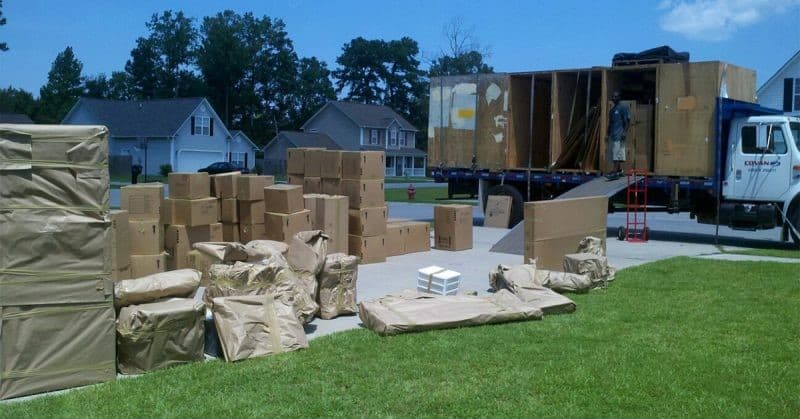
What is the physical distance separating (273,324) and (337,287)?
6.13 ft

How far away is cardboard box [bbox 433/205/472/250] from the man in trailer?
4626 millimetres

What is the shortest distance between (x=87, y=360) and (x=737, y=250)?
1333 centimetres

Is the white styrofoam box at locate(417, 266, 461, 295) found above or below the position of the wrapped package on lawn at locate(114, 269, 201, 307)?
below

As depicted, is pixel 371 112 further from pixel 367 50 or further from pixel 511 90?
pixel 511 90

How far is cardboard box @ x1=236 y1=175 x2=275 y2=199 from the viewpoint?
12141 millimetres

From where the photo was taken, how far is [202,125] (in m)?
62.4

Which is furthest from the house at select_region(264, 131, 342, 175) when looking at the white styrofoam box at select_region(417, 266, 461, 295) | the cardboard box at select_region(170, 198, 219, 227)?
the white styrofoam box at select_region(417, 266, 461, 295)

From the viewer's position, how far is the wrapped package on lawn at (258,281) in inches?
303

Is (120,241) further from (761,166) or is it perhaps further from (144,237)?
(761,166)

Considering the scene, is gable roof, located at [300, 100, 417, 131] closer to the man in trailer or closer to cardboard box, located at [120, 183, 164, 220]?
the man in trailer

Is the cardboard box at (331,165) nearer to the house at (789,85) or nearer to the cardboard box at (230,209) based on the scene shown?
the cardboard box at (230,209)

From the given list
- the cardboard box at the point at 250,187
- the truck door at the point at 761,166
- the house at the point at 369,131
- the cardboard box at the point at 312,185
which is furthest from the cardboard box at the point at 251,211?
the house at the point at 369,131

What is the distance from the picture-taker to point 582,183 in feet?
63.9

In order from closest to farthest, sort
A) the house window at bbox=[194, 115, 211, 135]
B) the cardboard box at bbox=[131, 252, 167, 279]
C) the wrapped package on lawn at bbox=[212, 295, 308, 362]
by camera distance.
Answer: the wrapped package on lawn at bbox=[212, 295, 308, 362] < the cardboard box at bbox=[131, 252, 167, 279] < the house window at bbox=[194, 115, 211, 135]
